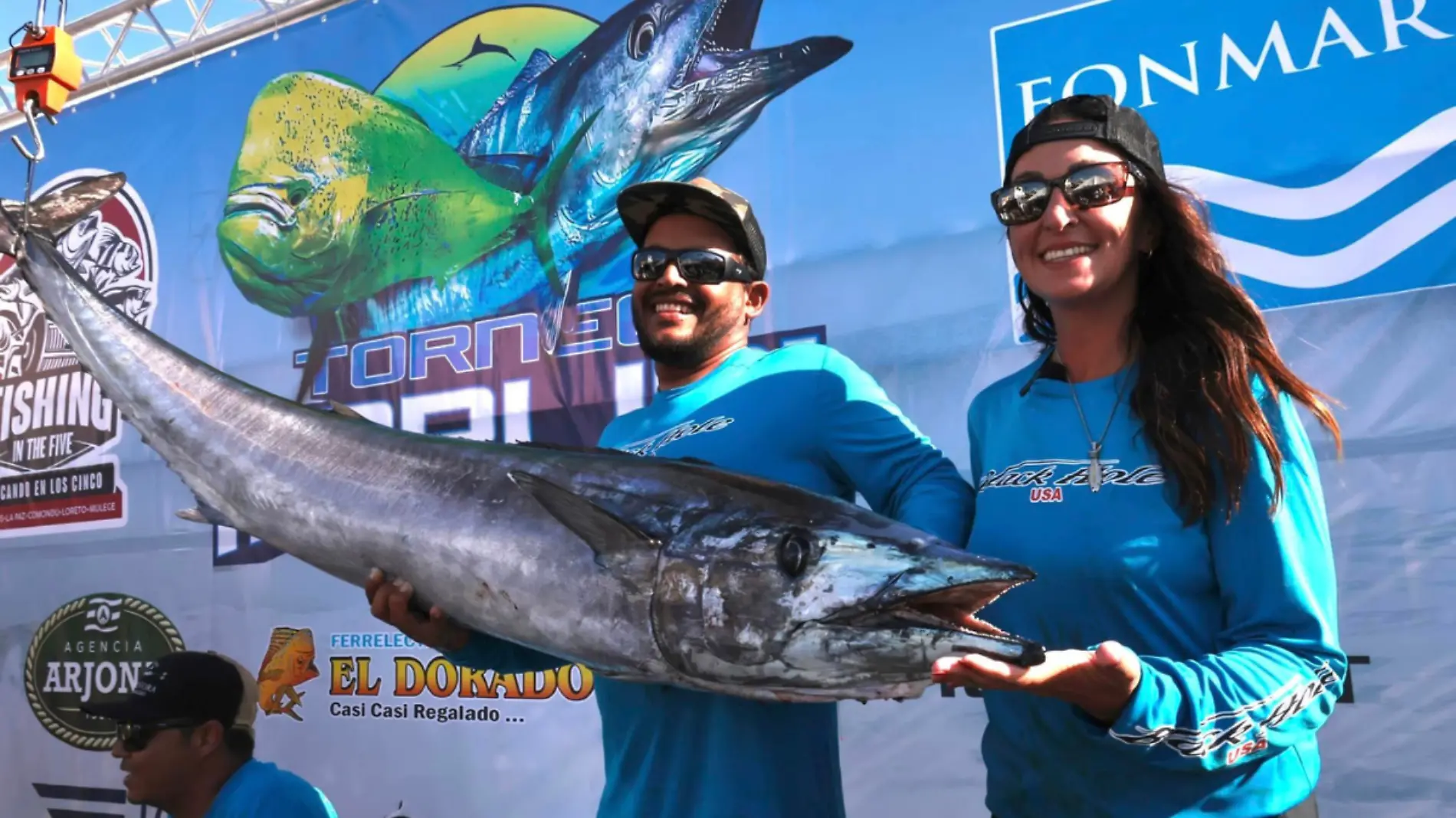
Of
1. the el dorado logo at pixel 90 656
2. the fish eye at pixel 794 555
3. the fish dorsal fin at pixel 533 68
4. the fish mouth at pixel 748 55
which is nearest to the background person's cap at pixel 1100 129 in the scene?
the fish eye at pixel 794 555

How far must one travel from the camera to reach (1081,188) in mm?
1429

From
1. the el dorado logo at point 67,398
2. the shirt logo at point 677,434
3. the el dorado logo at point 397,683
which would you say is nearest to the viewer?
the shirt logo at point 677,434

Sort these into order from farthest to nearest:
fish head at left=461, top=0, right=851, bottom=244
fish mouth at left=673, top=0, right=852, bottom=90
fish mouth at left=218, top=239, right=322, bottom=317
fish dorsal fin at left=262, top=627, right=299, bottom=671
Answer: fish mouth at left=218, top=239, right=322, bottom=317 → fish dorsal fin at left=262, top=627, right=299, bottom=671 → fish head at left=461, top=0, right=851, bottom=244 → fish mouth at left=673, top=0, right=852, bottom=90

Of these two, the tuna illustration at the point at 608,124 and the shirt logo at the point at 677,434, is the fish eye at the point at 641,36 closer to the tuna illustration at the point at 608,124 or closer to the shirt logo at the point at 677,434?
the tuna illustration at the point at 608,124

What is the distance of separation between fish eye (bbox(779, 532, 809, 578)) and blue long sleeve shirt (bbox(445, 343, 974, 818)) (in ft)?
1.09

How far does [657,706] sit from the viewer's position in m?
1.63

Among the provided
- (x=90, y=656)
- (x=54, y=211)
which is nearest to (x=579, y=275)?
(x=54, y=211)

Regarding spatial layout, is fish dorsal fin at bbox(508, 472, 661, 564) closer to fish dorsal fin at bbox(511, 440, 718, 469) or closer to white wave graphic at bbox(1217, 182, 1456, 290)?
fish dorsal fin at bbox(511, 440, 718, 469)

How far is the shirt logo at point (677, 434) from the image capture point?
176cm

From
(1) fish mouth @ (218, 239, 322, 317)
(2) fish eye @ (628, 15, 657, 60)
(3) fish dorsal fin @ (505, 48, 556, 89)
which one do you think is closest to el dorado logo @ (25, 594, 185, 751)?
(1) fish mouth @ (218, 239, 322, 317)

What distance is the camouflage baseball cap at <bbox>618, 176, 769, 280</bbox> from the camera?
192cm

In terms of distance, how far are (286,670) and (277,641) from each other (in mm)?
119

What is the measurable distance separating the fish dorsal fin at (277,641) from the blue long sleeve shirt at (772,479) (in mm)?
2295

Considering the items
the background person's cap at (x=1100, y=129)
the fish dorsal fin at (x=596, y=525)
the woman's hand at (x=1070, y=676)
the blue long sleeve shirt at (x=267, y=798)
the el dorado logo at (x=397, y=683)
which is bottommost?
the blue long sleeve shirt at (x=267, y=798)
